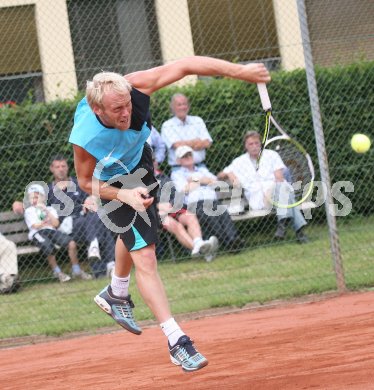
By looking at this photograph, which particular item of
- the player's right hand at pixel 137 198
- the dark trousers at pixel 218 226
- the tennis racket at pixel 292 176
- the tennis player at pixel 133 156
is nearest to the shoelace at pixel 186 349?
the tennis player at pixel 133 156

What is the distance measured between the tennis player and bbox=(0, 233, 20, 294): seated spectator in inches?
154

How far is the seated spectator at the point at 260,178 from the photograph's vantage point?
30.4ft

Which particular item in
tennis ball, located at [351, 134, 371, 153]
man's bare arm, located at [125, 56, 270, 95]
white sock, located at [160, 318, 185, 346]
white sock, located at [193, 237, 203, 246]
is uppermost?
man's bare arm, located at [125, 56, 270, 95]

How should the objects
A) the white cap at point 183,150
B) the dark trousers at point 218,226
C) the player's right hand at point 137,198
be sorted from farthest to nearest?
the white cap at point 183,150 → the dark trousers at point 218,226 → the player's right hand at point 137,198

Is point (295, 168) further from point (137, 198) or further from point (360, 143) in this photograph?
point (137, 198)

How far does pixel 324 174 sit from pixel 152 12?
3393 millimetres

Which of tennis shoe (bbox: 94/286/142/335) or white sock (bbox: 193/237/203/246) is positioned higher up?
tennis shoe (bbox: 94/286/142/335)

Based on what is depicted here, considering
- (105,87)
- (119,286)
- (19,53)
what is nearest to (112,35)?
(19,53)

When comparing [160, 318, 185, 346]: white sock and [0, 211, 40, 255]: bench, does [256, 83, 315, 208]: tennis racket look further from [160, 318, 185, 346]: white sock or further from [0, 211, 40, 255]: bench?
[160, 318, 185, 346]: white sock

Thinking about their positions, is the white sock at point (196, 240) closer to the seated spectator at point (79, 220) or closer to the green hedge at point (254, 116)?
the seated spectator at point (79, 220)

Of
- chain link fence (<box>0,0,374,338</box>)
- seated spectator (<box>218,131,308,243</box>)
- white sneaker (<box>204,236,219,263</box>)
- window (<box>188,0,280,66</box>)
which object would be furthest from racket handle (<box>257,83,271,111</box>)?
window (<box>188,0,280,66</box>)

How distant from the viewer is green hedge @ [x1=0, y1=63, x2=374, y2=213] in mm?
10312

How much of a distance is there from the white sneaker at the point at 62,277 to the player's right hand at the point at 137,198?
4.34 m

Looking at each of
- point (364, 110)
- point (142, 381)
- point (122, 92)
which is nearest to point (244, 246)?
point (364, 110)
